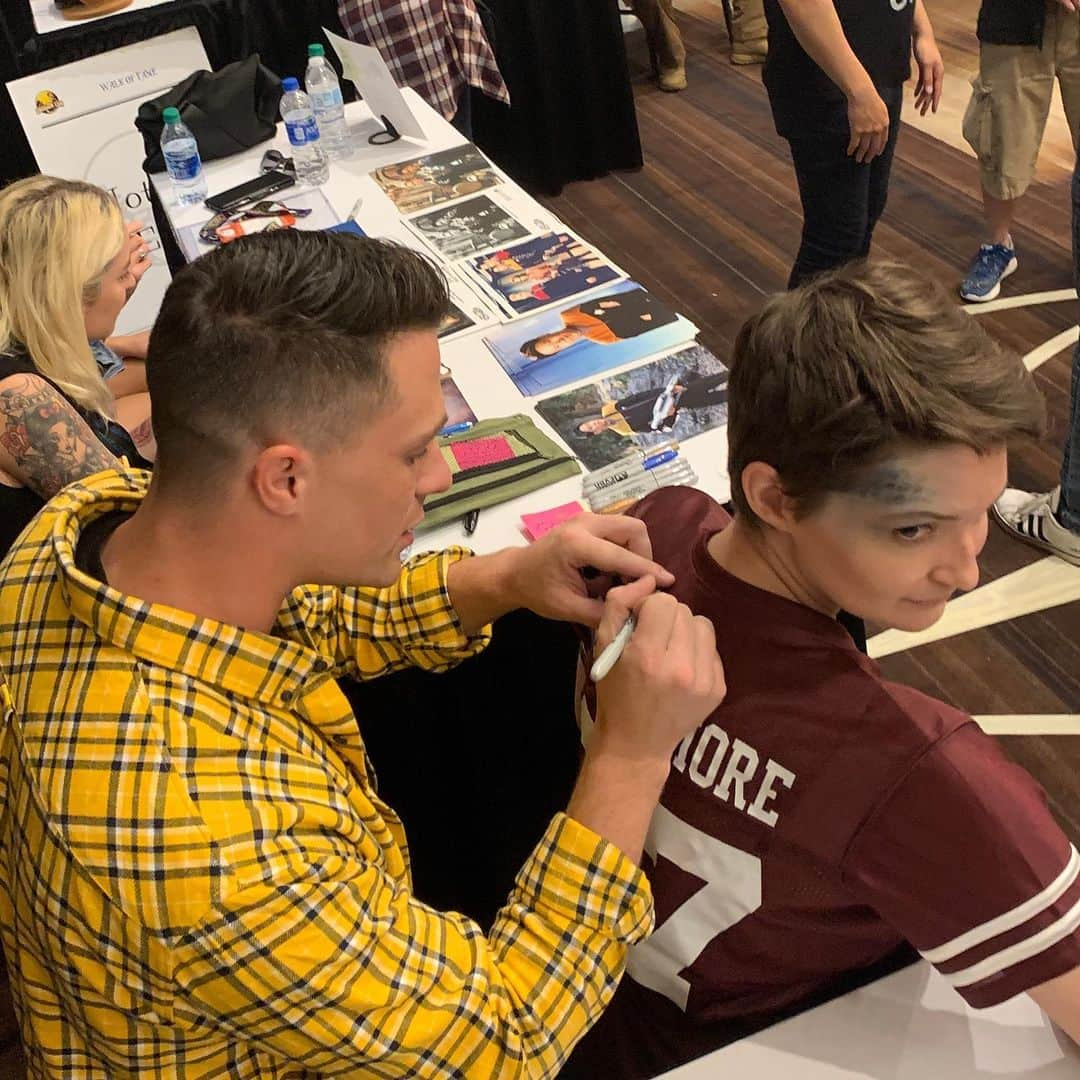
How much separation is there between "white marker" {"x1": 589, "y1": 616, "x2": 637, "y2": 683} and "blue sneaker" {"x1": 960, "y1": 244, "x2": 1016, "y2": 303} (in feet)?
8.56

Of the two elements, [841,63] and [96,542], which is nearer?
[96,542]

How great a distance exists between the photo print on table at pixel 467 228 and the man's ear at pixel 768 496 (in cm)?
134

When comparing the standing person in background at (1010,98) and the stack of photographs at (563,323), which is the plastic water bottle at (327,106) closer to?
the stack of photographs at (563,323)

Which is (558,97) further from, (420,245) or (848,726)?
(848,726)

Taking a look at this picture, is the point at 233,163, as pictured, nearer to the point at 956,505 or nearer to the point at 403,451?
the point at 403,451

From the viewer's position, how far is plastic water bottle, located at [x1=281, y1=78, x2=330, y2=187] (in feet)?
8.32

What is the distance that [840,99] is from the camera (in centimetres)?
222

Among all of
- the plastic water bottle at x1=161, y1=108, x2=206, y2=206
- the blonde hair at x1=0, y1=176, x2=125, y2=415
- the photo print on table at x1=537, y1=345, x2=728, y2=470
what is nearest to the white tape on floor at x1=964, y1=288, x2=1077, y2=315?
the photo print on table at x1=537, y1=345, x2=728, y2=470

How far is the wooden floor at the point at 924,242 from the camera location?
7.14 feet

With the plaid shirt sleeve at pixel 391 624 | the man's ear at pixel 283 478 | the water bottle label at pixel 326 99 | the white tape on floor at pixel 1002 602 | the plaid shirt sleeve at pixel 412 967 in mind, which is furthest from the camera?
the water bottle label at pixel 326 99

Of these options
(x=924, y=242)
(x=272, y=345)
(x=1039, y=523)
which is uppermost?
(x=272, y=345)

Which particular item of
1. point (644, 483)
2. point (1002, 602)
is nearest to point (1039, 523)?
point (1002, 602)

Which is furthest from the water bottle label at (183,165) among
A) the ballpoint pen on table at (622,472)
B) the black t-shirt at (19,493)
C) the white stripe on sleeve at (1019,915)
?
the white stripe on sleeve at (1019,915)

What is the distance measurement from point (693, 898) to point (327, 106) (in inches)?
88.2
